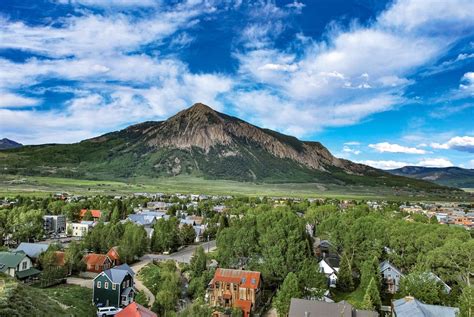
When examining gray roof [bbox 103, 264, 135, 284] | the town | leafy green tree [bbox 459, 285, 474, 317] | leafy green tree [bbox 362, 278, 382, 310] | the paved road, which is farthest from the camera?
the paved road

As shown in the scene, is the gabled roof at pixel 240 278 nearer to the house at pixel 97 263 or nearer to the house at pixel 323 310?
the house at pixel 323 310

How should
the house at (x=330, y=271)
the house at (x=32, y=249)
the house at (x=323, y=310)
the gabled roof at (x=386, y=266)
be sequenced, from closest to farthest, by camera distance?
the house at (x=323, y=310) < the house at (x=330, y=271) < the gabled roof at (x=386, y=266) < the house at (x=32, y=249)

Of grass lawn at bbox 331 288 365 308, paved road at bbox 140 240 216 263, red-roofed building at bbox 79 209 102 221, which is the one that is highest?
red-roofed building at bbox 79 209 102 221

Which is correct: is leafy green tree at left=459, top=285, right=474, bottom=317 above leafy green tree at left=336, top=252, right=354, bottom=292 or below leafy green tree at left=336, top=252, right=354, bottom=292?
above

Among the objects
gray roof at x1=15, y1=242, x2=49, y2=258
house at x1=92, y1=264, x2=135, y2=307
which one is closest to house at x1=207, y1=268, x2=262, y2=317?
house at x1=92, y1=264, x2=135, y2=307

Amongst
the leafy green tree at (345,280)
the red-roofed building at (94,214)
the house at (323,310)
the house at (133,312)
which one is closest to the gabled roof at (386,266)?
the leafy green tree at (345,280)

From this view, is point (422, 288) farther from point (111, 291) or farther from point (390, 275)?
point (111, 291)

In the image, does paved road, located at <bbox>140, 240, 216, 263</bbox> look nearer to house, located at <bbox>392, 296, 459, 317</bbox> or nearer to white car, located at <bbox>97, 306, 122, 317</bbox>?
white car, located at <bbox>97, 306, 122, 317</bbox>
